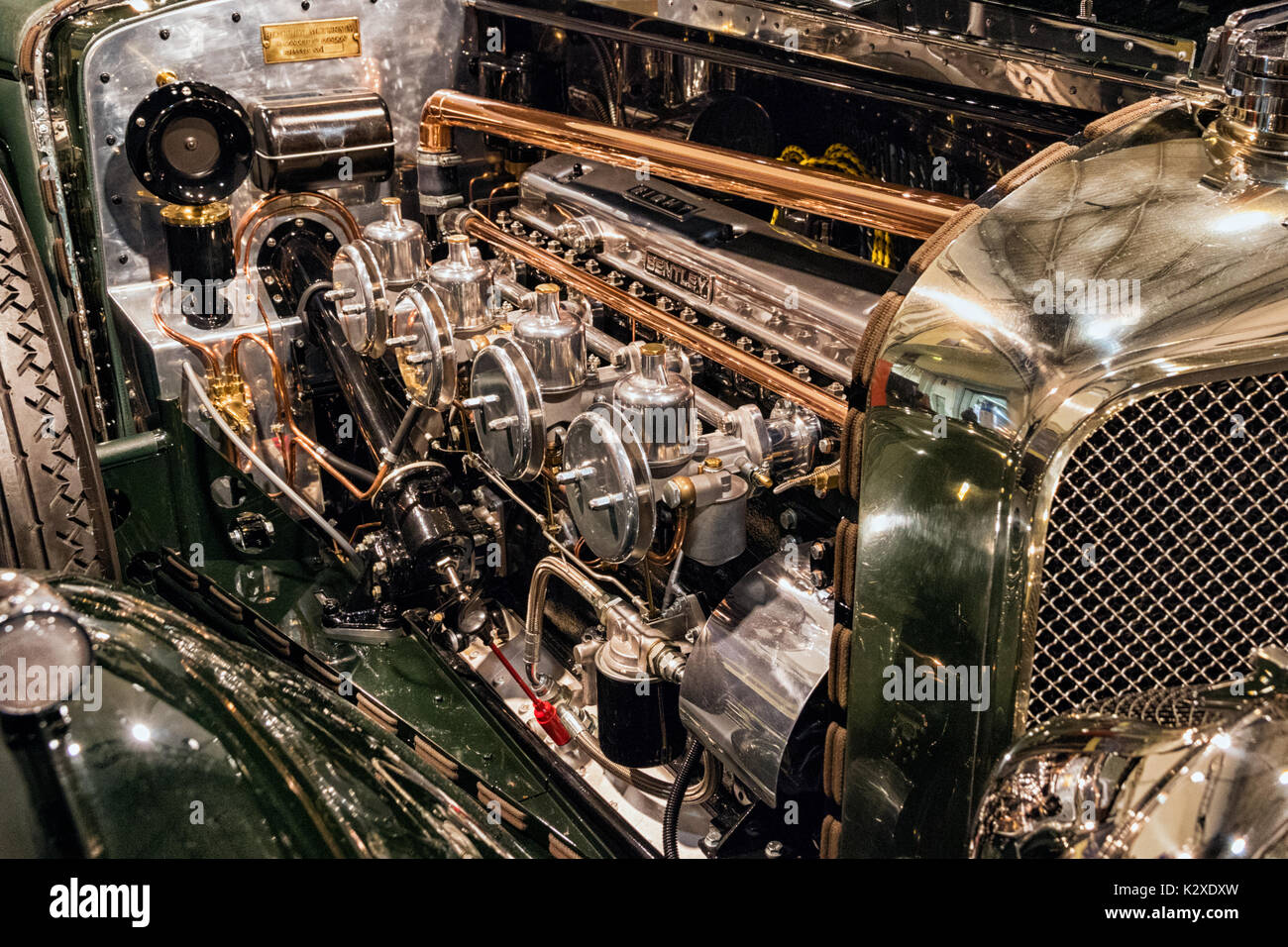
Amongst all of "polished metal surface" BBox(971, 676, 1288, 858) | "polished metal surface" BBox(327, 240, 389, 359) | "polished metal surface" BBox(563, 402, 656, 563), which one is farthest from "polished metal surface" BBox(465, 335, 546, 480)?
"polished metal surface" BBox(971, 676, 1288, 858)

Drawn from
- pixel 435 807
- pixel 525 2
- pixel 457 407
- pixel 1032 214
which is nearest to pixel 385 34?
pixel 525 2

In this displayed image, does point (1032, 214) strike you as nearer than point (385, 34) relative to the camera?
Yes

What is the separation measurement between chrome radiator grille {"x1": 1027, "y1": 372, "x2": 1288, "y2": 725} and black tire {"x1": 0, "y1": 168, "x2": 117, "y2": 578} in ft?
5.78

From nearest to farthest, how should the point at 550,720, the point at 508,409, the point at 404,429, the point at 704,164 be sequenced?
the point at 704,164 < the point at 508,409 < the point at 550,720 < the point at 404,429

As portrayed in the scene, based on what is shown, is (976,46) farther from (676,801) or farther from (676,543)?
(676,801)

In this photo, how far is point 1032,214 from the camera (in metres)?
1.67

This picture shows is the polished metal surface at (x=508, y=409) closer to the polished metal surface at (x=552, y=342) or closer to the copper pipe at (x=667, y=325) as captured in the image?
the polished metal surface at (x=552, y=342)

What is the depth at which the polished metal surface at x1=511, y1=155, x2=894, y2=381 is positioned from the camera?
2209 millimetres

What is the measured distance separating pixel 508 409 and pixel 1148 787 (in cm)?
157

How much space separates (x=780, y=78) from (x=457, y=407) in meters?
1.00

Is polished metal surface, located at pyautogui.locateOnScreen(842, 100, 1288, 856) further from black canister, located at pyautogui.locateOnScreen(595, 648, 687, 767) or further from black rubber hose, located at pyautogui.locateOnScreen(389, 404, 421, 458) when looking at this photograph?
black rubber hose, located at pyautogui.locateOnScreen(389, 404, 421, 458)

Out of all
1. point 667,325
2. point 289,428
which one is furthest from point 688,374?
point 289,428

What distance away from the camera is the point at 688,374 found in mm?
2250

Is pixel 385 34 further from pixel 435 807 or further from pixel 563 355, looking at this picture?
pixel 435 807
